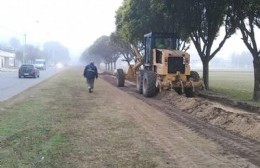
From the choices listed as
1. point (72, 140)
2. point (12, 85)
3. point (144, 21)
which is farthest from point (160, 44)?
point (72, 140)

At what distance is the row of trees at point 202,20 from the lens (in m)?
21.8

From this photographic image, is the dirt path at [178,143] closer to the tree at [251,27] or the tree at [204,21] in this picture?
the tree at [251,27]

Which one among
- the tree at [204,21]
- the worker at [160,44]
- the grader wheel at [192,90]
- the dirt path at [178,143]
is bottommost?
the dirt path at [178,143]

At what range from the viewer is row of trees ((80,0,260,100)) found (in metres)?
21.8

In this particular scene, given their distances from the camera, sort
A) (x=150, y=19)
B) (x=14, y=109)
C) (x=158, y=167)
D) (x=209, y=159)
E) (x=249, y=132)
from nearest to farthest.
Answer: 1. (x=158, y=167)
2. (x=209, y=159)
3. (x=249, y=132)
4. (x=14, y=109)
5. (x=150, y=19)

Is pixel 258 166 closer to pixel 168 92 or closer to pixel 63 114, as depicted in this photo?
pixel 63 114

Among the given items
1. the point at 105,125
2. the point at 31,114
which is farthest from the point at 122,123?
the point at 31,114

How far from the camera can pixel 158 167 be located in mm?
8273

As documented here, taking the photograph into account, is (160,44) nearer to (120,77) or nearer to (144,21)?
(120,77)

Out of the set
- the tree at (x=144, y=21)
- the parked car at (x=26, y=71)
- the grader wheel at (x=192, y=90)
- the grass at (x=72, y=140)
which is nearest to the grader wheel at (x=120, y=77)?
the tree at (x=144, y=21)

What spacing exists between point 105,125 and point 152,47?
1156 cm

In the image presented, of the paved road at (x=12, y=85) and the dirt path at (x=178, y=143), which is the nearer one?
the dirt path at (x=178, y=143)

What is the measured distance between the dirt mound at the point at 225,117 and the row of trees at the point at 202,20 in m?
4.53

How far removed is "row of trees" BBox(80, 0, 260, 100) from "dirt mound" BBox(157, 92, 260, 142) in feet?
14.9
